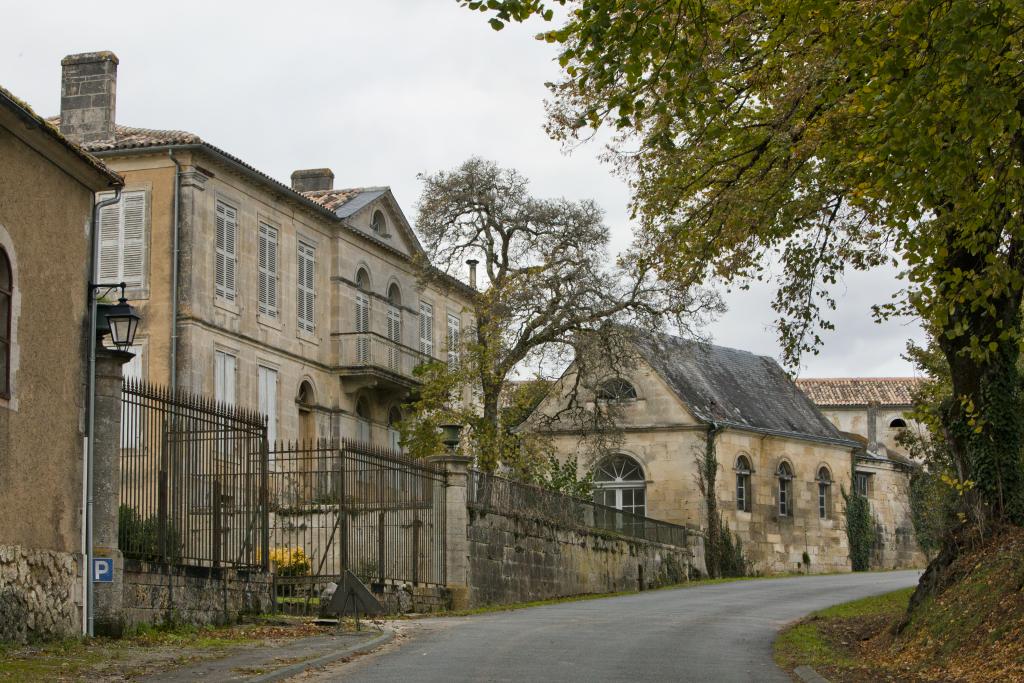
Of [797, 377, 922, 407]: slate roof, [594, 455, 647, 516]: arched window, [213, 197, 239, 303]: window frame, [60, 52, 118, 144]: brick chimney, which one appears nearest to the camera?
[213, 197, 239, 303]: window frame

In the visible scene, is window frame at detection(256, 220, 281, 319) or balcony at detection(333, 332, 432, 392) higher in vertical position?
window frame at detection(256, 220, 281, 319)

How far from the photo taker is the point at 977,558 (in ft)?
54.3

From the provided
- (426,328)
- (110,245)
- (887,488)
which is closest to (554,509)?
(426,328)

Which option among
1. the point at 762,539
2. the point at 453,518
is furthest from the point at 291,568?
the point at 762,539

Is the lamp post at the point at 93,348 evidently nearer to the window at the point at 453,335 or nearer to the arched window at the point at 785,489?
the window at the point at 453,335

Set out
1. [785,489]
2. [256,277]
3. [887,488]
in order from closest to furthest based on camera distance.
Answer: [256,277], [785,489], [887,488]

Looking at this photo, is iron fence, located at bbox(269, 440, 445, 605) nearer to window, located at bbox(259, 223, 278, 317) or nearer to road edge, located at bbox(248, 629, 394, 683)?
road edge, located at bbox(248, 629, 394, 683)

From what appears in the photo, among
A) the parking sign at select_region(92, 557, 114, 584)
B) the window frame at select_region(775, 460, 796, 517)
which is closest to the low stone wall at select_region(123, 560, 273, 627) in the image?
the parking sign at select_region(92, 557, 114, 584)

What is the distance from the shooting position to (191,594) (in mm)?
16312

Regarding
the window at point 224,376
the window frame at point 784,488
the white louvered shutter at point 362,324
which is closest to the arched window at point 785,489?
the window frame at point 784,488

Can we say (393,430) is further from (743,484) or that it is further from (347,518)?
(347,518)

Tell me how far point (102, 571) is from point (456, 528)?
11137mm

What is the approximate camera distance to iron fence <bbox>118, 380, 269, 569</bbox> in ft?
51.2

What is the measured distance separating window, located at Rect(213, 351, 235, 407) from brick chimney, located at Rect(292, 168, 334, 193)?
1014 centimetres
